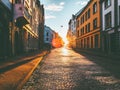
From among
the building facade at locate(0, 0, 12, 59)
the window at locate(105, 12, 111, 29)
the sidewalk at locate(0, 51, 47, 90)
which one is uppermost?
the window at locate(105, 12, 111, 29)

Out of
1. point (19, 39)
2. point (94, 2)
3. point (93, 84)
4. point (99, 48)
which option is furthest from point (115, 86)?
point (94, 2)

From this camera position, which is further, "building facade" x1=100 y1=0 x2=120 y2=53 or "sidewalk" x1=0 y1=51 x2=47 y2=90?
"building facade" x1=100 y1=0 x2=120 y2=53

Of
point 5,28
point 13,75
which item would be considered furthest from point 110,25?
point 13,75

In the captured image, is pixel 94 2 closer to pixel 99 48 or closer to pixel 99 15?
pixel 99 15

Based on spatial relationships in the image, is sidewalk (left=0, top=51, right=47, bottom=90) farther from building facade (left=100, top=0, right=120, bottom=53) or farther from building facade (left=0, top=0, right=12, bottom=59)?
building facade (left=100, top=0, right=120, bottom=53)

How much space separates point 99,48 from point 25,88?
31501 mm

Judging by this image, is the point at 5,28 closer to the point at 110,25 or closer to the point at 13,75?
the point at 13,75

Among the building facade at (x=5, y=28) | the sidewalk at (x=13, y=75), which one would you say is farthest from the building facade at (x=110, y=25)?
the sidewalk at (x=13, y=75)

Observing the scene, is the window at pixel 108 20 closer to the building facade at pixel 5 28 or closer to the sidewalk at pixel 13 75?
the building facade at pixel 5 28

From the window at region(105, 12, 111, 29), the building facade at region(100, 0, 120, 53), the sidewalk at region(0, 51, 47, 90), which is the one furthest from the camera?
the window at region(105, 12, 111, 29)

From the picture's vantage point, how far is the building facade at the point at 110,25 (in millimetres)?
28828

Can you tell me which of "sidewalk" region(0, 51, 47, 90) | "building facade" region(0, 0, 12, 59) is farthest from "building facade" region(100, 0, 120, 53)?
"sidewalk" region(0, 51, 47, 90)

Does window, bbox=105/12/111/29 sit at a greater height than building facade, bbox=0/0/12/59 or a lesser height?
greater

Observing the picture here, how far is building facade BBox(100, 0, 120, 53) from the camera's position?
2883cm
